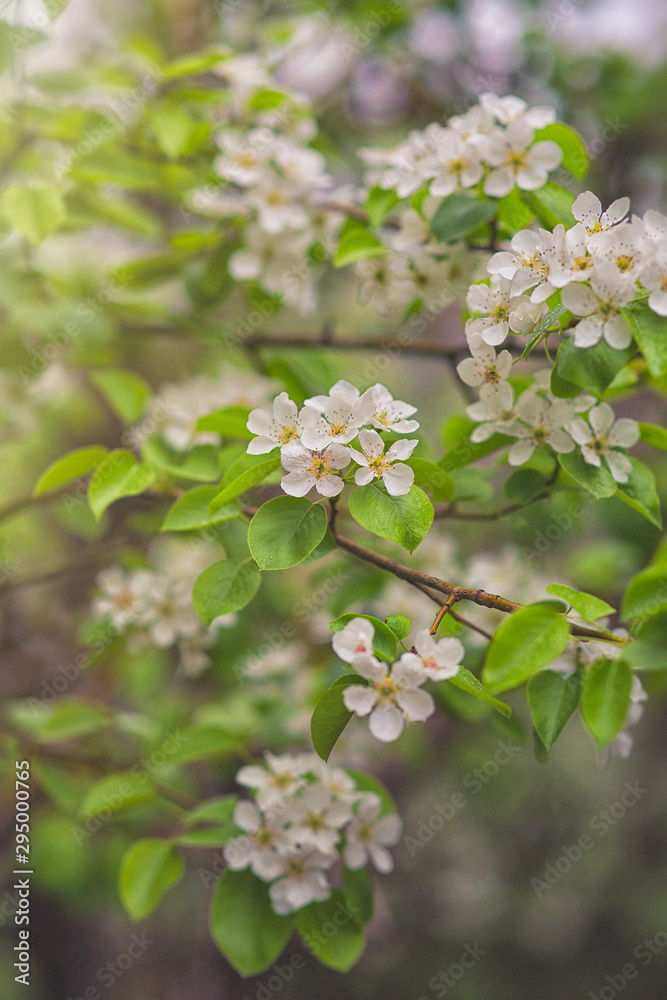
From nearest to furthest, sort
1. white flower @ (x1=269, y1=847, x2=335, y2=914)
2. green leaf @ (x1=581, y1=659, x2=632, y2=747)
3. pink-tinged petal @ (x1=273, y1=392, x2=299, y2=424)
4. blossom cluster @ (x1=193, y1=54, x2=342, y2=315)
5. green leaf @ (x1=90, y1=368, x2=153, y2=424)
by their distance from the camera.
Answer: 1. green leaf @ (x1=581, y1=659, x2=632, y2=747)
2. pink-tinged petal @ (x1=273, y1=392, x2=299, y2=424)
3. white flower @ (x1=269, y1=847, x2=335, y2=914)
4. blossom cluster @ (x1=193, y1=54, x2=342, y2=315)
5. green leaf @ (x1=90, y1=368, x2=153, y2=424)

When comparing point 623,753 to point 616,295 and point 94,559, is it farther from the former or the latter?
point 94,559

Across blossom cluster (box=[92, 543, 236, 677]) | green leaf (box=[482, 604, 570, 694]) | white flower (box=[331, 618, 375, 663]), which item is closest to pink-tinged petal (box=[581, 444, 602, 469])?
green leaf (box=[482, 604, 570, 694])

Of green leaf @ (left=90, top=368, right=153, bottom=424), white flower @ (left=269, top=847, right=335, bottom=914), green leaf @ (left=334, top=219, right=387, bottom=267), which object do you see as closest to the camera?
white flower @ (left=269, top=847, right=335, bottom=914)

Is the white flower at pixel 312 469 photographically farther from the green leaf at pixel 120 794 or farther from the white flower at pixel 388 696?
the green leaf at pixel 120 794

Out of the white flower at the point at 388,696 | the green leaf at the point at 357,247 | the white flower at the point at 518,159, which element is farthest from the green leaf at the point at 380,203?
the white flower at the point at 388,696

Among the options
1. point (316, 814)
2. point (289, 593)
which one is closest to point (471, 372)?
point (316, 814)

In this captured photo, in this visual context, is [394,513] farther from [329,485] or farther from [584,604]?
[584,604]

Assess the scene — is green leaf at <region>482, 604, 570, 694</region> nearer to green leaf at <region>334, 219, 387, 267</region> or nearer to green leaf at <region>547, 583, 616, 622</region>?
green leaf at <region>547, 583, 616, 622</region>
